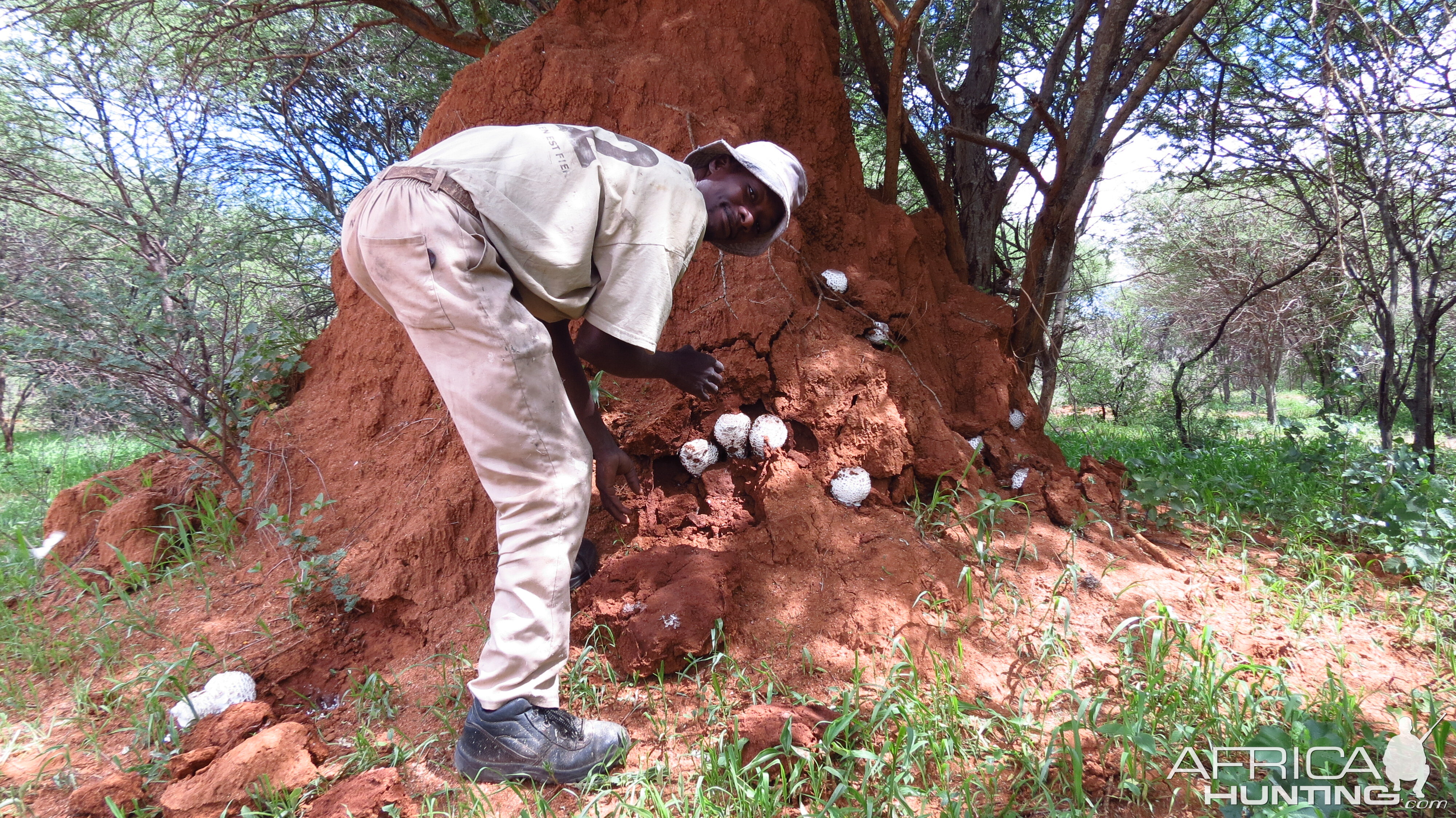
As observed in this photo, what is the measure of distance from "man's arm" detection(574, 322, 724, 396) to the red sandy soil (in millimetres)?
542

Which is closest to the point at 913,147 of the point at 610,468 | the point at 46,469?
the point at 610,468

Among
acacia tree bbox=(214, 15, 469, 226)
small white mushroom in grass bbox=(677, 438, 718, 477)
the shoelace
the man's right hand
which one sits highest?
acacia tree bbox=(214, 15, 469, 226)

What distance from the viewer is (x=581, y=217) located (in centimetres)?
182

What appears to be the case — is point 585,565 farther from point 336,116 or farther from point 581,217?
point 336,116

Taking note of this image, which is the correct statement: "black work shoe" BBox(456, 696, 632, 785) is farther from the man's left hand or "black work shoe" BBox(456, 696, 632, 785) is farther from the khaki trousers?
the man's left hand

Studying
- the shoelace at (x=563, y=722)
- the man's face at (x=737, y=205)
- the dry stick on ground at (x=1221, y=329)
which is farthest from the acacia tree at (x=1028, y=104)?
the shoelace at (x=563, y=722)

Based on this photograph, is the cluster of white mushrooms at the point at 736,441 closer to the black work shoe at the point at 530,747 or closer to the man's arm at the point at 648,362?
the man's arm at the point at 648,362

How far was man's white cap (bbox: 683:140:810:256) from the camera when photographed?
7.00 ft

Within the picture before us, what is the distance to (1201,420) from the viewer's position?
6391 millimetres

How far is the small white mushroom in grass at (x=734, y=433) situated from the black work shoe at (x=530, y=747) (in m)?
1.15

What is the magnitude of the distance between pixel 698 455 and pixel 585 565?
22.7 inches

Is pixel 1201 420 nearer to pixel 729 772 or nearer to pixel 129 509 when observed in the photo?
pixel 729 772

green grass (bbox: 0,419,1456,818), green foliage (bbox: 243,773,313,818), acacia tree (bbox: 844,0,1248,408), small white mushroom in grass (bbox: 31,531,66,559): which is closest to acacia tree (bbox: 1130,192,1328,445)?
acacia tree (bbox: 844,0,1248,408)

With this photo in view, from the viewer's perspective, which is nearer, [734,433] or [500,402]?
[500,402]
